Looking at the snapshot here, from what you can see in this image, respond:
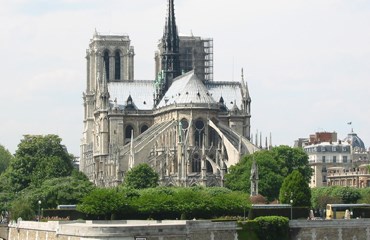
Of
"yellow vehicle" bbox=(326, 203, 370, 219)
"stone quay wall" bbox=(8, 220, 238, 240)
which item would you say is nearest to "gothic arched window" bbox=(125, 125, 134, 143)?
"yellow vehicle" bbox=(326, 203, 370, 219)

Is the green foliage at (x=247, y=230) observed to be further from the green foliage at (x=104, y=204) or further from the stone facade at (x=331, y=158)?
the stone facade at (x=331, y=158)

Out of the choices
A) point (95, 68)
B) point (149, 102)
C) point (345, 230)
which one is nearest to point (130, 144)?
point (149, 102)

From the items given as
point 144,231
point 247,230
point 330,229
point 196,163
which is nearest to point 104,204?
point 247,230

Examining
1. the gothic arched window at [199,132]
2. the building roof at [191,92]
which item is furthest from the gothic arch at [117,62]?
the gothic arched window at [199,132]

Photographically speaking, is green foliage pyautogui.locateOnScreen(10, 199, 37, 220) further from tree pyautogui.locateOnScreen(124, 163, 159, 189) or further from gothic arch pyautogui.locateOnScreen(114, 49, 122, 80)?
gothic arch pyautogui.locateOnScreen(114, 49, 122, 80)

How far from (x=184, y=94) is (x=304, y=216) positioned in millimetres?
67434

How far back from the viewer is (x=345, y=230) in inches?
3258

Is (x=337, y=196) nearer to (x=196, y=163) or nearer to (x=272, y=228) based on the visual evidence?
(x=196, y=163)

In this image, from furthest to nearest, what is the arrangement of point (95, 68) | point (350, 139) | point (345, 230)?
point (350, 139)
point (95, 68)
point (345, 230)

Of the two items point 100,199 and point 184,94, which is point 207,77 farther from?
point 100,199

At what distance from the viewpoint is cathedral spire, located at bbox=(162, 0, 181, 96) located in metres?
169

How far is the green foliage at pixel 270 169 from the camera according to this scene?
131500 millimetres

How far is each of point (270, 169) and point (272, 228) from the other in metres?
54.7

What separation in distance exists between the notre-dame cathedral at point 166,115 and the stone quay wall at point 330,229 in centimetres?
5758
